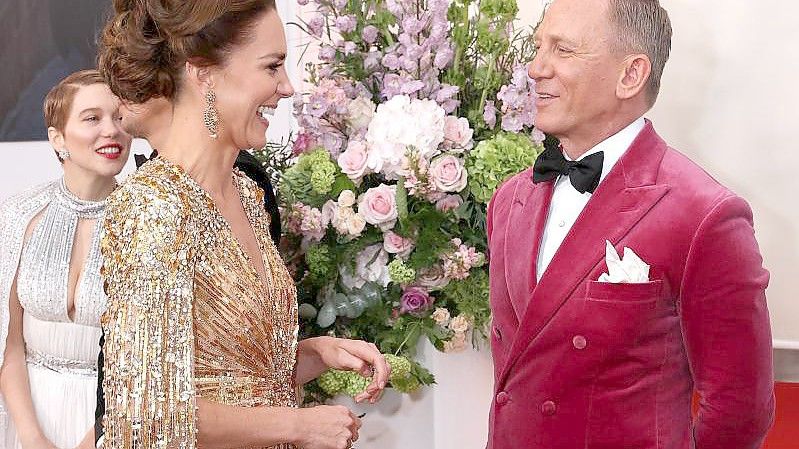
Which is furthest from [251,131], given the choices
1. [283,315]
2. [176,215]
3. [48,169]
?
[48,169]

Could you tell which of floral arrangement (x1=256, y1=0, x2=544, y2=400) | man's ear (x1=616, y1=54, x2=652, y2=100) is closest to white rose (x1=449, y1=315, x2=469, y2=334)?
floral arrangement (x1=256, y1=0, x2=544, y2=400)

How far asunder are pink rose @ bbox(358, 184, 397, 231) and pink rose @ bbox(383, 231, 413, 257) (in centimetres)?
5

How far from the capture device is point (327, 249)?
227cm

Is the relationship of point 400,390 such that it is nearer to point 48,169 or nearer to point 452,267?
point 452,267

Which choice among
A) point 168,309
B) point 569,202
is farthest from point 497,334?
point 168,309

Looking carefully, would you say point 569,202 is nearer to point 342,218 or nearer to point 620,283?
point 620,283

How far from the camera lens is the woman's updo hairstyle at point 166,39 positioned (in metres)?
1.49

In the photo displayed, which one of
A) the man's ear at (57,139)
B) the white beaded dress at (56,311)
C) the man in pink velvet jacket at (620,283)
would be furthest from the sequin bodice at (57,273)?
the man in pink velvet jacket at (620,283)

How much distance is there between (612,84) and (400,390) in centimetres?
91

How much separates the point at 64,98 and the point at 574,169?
4.29ft

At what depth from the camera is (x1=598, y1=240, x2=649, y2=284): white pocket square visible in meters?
1.64

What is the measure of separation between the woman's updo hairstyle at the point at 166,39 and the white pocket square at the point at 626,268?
724 millimetres

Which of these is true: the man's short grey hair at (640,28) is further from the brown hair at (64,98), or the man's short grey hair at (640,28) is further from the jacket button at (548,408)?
the brown hair at (64,98)

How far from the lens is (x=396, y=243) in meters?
2.19
